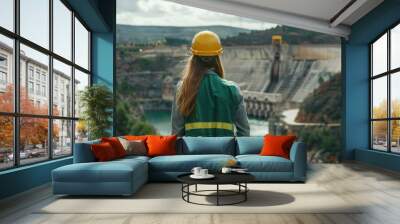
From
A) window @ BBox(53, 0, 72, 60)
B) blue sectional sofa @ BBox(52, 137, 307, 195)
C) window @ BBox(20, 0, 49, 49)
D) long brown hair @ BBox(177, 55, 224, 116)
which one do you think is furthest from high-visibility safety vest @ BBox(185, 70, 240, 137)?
window @ BBox(20, 0, 49, 49)

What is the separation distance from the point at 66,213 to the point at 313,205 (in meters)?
2.65

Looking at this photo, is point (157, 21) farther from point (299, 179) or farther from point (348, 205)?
point (348, 205)

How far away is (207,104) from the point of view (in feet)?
27.2

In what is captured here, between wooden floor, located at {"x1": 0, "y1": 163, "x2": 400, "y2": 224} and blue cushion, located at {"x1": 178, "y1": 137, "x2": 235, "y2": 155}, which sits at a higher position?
blue cushion, located at {"x1": 178, "y1": 137, "x2": 235, "y2": 155}

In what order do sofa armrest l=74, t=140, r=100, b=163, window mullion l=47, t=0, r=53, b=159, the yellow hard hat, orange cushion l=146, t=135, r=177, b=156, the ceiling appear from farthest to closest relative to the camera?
the ceiling < the yellow hard hat < orange cushion l=146, t=135, r=177, b=156 < window mullion l=47, t=0, r=53, b=159 < sofa armrest l=74, t=140, r=100, b=163

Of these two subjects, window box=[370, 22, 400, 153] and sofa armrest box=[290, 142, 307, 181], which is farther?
window box=[370, 22, 400, 153]

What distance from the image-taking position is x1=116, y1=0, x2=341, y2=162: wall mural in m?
10.1

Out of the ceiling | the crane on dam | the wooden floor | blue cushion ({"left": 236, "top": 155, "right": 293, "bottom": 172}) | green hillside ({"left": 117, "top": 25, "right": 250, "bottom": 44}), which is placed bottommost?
the wooden floor

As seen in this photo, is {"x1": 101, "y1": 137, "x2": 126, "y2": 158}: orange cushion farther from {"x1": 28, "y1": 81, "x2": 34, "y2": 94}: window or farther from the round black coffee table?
the round black coffee table

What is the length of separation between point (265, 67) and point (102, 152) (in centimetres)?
552

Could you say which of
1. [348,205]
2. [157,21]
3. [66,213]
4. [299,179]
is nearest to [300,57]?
[157,21]

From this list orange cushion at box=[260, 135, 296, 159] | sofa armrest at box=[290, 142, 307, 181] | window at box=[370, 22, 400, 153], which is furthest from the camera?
window at box=[370, 22, 400, 153]

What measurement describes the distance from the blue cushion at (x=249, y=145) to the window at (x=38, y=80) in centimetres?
310

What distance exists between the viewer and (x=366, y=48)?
989 cm
